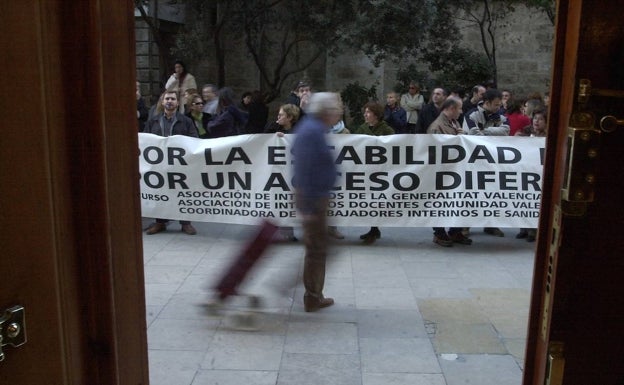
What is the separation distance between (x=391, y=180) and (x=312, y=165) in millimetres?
2629

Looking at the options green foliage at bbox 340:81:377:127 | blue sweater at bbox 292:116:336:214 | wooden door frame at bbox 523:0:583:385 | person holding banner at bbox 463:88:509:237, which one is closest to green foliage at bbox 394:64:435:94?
green foliage at bbox 340:81:377:127

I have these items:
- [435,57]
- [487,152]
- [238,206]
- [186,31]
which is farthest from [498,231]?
[186,31]

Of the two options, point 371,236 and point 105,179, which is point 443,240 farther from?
point 105,179

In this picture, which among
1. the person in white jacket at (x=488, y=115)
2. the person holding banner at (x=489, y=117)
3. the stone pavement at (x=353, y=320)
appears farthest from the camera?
the person in white jacket at (x=488, y=115)

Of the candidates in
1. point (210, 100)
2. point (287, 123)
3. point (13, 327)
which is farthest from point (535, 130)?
point (13, 327)

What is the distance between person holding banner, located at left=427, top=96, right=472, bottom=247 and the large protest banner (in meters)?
0.23

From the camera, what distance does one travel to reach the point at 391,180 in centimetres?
735

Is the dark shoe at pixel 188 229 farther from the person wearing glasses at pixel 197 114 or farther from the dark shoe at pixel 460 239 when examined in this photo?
the dark shoe at pixel 460 239

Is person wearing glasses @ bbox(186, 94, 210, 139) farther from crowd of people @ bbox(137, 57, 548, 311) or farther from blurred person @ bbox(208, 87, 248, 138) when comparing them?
blurred person @ bbox(208, 87, 248, 138)

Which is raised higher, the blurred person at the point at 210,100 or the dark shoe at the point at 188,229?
the blurred person at the point at 210,100

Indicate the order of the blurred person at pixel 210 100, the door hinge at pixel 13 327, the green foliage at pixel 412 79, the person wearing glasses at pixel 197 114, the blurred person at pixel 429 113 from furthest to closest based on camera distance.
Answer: the green foliage at pixel 412 79, the blurred person at pixel 210 100, the blurred person at pixel 429 113, the person wearing glasses at pixel 197 114, the door hinge at pixel 13 327

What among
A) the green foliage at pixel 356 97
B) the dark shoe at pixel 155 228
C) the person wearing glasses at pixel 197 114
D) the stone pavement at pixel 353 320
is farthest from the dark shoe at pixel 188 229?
the green foliage at pixel 356 97

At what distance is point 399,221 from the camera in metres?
7.39

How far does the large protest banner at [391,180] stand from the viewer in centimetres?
730
